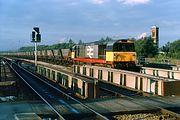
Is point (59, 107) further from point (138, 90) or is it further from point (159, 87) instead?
point (138, 90)

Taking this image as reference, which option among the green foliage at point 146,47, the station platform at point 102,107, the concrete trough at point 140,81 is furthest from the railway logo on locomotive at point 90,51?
the station platform at point 102,107

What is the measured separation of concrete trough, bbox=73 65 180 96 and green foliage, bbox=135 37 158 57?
30.9m

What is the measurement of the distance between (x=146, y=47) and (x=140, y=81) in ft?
142

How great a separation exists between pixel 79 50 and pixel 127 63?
49.8ft

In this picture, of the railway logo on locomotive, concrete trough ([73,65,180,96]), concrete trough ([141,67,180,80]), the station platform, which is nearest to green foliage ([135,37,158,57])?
the railway logo on locomotive

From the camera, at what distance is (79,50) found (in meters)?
47.9

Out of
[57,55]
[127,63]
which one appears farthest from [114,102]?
[57,55]

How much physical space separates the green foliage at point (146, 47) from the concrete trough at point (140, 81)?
101 feet

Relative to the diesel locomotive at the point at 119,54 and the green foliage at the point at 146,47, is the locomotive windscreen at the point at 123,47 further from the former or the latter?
the green foliage at the point at 146,47

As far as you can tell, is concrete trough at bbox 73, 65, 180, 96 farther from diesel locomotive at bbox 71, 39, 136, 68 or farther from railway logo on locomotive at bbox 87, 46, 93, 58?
railway logo on locomotive at bbox 87, 46, 93, 58

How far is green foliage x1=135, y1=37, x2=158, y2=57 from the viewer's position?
2493 inches

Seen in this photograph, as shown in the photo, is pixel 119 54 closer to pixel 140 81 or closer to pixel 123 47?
pixel 123 47

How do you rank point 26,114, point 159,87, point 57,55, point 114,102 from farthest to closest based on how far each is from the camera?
point 57,55, point 159,87, point 114,102, point 26,114

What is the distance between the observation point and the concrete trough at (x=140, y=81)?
1881 cm
